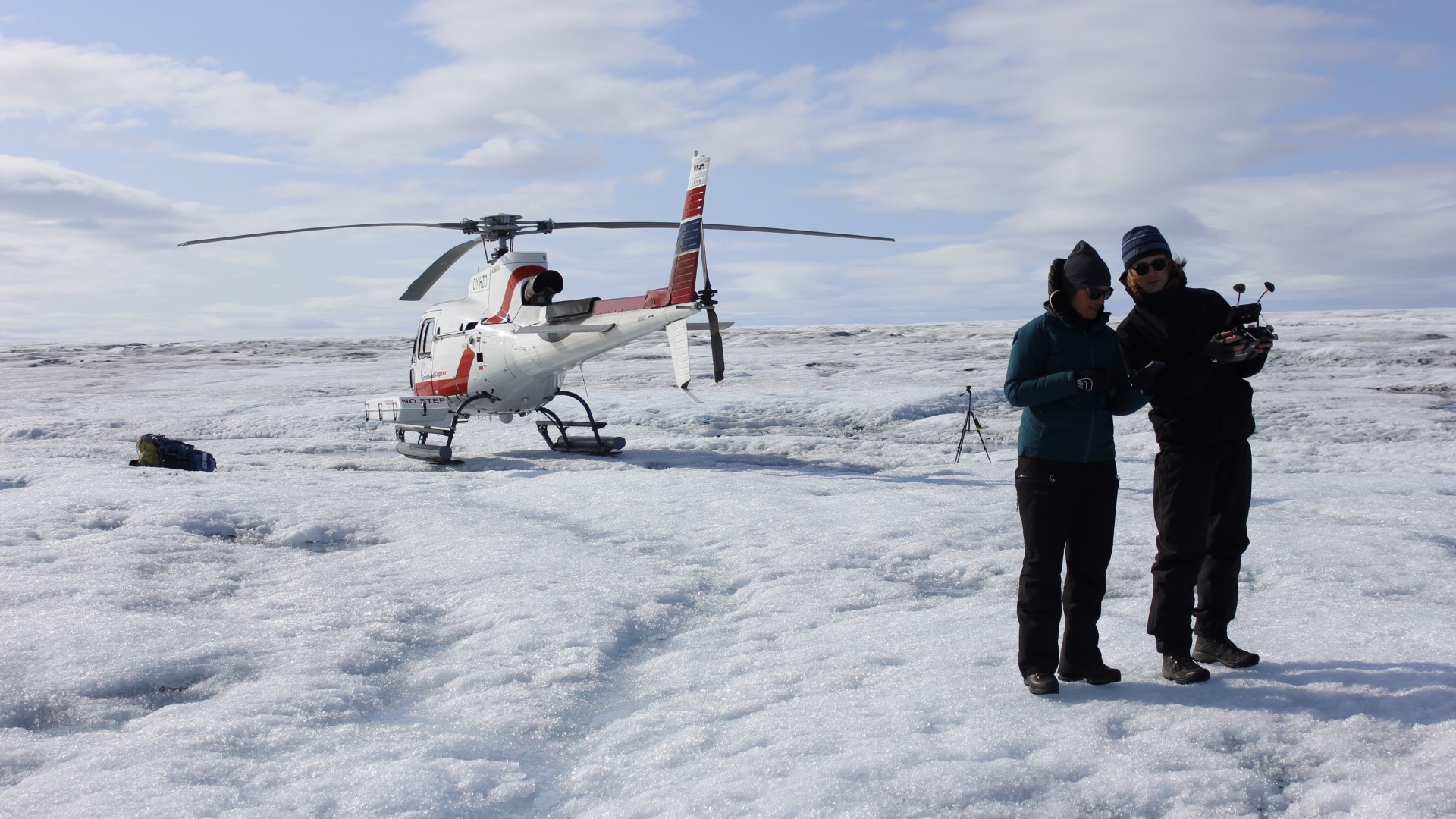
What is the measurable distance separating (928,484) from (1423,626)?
17.8 feet

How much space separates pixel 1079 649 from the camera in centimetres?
378

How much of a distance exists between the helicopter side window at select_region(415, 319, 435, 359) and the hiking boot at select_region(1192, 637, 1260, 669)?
42.6 feet

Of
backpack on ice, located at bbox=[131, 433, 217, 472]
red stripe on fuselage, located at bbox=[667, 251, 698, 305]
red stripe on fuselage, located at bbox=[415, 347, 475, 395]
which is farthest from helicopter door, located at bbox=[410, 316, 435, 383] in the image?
red stripe on fuselage, located at bbox=[667, 251, 698, 305]

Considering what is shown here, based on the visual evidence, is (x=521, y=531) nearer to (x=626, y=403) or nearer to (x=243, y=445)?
(x=243, y=445)

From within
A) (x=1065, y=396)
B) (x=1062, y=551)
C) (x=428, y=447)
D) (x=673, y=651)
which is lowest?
(x=673, y=651)

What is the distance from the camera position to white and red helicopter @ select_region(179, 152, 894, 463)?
12.1 meters

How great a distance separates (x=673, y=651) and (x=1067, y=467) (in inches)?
91.1

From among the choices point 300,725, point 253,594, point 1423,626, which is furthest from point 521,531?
point 1423,626

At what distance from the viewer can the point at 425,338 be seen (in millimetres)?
14906

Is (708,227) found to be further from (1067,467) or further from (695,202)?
(1067,467)

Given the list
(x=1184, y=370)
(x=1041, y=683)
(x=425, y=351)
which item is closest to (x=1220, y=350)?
(x=1184, y=370)

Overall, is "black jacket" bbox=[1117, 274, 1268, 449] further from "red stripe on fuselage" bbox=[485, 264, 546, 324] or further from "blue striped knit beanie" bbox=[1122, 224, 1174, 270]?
"red stripe on fuselage" bbox=[485, 264, 546, 324]

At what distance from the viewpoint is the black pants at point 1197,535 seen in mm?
3691

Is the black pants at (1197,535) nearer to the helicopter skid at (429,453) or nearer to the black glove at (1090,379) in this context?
the black glove at (1090,379)
